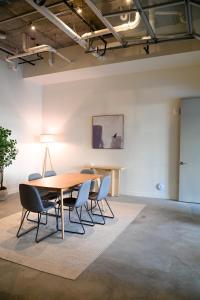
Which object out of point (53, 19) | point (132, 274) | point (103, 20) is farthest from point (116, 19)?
point (132, 274)

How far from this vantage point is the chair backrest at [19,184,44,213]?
3127mm

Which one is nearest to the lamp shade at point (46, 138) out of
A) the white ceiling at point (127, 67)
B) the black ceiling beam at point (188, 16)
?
the white ceiling at point (127, 67)

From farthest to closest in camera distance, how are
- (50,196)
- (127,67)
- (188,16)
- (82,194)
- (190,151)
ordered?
(127,67), (190,151), (50,196), (82,194), (188,16)

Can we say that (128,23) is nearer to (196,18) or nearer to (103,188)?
(196,18)

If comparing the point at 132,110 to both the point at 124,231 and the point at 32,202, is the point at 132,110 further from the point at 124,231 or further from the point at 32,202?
the point at 32,202

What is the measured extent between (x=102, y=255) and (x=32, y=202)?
1170 mm

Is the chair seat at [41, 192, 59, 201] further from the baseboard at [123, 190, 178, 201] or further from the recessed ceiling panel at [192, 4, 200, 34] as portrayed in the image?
the recessed ceiling panel at [192, 4, 200, 34]

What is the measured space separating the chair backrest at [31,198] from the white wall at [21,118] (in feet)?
Answer: 9.97

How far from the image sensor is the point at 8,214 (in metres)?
4.33

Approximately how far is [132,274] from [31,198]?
161 centimetres

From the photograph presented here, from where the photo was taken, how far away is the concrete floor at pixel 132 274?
211 cm

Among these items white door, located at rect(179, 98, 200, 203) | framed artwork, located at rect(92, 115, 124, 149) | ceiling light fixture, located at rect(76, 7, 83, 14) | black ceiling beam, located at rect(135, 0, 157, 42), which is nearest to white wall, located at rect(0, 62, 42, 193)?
framed artwork, located at rect(92, 115, 124, 149)

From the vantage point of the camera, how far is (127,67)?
5.37 metres

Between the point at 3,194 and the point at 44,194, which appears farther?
the point at 3,194
